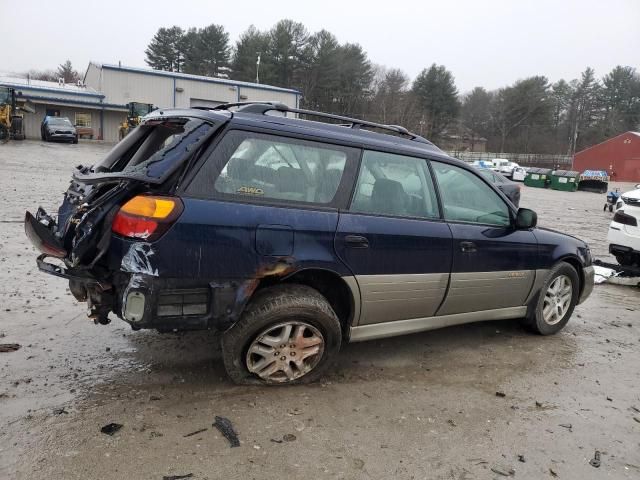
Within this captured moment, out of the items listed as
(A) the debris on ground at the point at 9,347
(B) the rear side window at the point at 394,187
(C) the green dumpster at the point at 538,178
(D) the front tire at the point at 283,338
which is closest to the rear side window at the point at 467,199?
(B) the rear side window at the point at 394,187

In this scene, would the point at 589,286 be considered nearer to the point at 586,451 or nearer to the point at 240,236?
the point at 586,451

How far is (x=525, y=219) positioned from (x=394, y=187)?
1338 mm

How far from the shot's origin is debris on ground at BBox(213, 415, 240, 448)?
280cm

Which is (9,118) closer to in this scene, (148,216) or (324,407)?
(148,216)

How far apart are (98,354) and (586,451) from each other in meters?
3.32

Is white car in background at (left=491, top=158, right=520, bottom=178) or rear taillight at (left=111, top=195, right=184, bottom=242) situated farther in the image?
white car in background at (left=491, top=158, right=520, bottom=178)

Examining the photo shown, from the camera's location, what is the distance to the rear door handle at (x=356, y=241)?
335 centimetres

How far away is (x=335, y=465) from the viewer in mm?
2680

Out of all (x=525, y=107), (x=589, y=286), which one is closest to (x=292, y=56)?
(x=525, y=107)

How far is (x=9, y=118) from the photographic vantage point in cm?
2792

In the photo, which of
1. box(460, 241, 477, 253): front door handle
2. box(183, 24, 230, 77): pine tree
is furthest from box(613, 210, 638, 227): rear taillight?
box(183, 24, 230, 77): pine tree

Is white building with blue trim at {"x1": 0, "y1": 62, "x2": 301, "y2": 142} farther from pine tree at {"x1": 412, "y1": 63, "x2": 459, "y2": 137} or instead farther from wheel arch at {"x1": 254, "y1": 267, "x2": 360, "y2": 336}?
wheel arch at {"x1": 254, "y1": 267, "x2": 360, "y2": 336}

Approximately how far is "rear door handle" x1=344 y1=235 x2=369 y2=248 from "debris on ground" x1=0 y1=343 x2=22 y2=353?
2.56 meters

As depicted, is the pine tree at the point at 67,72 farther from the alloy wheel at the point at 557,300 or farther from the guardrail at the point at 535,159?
the alloy wheel at the point at 557,300
